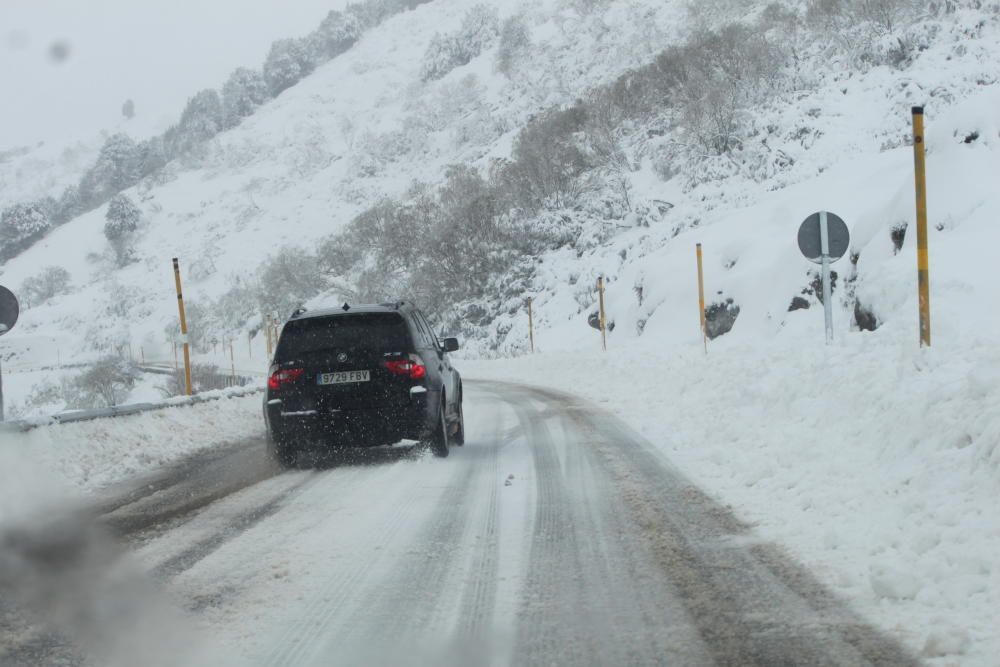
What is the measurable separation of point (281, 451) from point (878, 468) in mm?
5723

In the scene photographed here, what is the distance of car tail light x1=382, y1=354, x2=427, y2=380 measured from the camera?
27.6 feet

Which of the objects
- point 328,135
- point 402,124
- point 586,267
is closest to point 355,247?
point 586,267

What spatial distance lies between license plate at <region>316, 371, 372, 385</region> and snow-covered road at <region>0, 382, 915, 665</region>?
1087 mm

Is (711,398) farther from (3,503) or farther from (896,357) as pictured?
(3,503)

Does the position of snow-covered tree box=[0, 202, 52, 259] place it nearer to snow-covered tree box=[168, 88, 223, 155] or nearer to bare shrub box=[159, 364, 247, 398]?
snow-covered tree box=[168, 88, 223, 155]

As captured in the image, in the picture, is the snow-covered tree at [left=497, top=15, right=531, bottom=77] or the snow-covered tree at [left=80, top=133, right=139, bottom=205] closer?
the snow-covered tree at [left=497, top=15, right=531, bottom=77]

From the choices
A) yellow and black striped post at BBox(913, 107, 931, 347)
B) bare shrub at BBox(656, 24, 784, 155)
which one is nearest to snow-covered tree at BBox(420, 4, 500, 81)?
bare shrub at BBox(656, 24, 784, 155)

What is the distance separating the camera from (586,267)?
140 ft

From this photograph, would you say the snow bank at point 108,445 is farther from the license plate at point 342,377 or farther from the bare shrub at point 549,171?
the bare shrub at point 549,171

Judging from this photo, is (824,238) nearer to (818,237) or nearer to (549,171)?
(818,237)

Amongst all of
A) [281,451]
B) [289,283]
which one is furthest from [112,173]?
[281,451]

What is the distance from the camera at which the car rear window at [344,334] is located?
8508mm

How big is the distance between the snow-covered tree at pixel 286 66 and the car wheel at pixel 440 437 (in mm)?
163139

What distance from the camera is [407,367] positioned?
8.46 m
